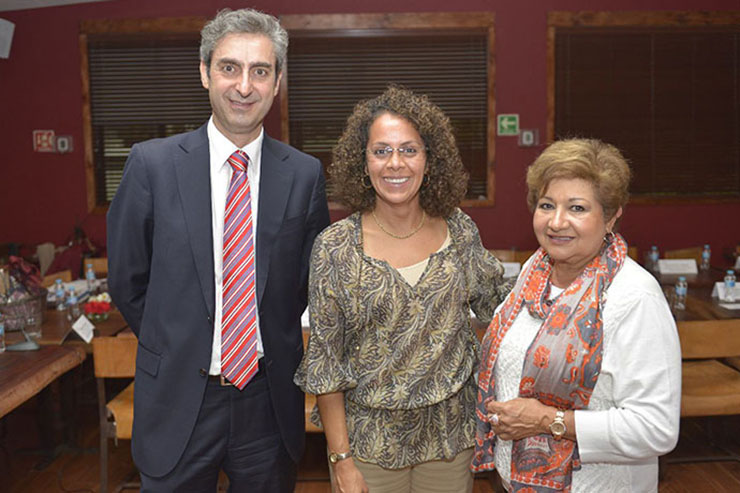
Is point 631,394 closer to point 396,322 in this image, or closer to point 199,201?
point 396,322

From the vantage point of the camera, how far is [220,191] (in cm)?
179

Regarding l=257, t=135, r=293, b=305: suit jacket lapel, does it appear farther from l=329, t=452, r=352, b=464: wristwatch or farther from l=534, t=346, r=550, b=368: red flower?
l=534, t=346, r=550, b=368: red flower

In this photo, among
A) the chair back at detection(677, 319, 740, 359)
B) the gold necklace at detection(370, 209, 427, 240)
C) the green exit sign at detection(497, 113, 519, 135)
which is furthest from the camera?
the green exit sign at detection(497, 113, 519, 135)

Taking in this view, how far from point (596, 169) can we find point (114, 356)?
6.93ft

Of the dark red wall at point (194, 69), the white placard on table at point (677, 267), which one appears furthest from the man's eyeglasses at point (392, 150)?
A: the dark red wall at point (194, 69)

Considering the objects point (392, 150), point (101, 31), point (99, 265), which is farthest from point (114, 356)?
point (101, 31)

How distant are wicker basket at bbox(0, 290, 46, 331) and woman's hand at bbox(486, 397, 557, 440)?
8.54ft

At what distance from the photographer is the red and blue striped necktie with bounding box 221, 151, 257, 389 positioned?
173cm

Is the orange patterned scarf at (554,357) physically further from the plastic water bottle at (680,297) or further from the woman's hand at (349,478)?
the plastic water bottle at (680,297)

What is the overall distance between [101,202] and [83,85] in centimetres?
110

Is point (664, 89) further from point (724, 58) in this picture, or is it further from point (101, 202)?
point (101, 202)

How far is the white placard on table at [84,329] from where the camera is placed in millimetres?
3238

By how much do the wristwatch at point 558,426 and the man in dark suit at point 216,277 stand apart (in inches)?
28.3

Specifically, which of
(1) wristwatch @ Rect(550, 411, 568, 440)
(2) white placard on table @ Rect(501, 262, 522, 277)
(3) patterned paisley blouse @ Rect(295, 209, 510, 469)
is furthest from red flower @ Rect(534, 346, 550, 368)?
(2) white placard on table @ Rect(501, 262, 522, 277)
